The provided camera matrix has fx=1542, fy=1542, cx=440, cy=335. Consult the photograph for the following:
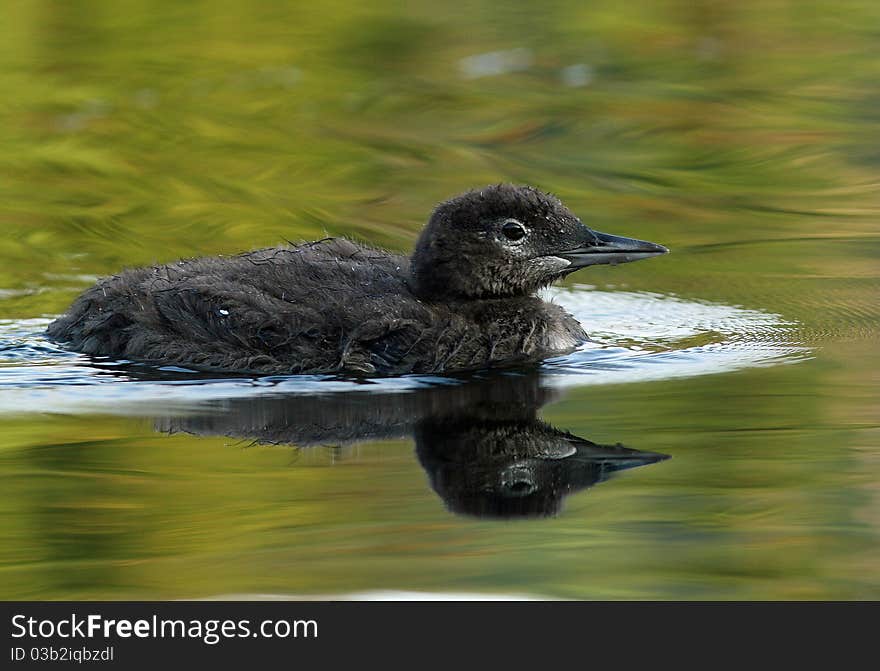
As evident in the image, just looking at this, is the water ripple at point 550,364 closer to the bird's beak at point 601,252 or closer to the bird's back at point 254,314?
the bird's back at point 254,314

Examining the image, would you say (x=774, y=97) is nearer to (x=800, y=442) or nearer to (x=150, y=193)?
(x=150, y=193)

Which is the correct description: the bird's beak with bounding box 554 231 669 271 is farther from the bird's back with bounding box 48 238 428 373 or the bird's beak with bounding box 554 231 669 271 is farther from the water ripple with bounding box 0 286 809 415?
the bird's back with bounding box 48 238 428 373

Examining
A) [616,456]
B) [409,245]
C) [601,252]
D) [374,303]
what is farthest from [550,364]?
[409,245]

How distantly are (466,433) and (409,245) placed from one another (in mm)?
4224

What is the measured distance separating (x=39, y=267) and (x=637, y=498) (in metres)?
6.08

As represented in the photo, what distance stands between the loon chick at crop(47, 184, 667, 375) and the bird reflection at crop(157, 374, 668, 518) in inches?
16.7

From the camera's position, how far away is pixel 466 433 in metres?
7.00

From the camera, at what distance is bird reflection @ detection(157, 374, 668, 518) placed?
6.16 m

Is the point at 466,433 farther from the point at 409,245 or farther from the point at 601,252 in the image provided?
the point at 409,245

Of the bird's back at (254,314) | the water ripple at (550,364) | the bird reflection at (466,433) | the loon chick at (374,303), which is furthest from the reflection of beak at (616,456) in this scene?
the bird's back at (254,314)

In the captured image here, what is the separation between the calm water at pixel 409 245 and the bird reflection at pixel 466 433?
0.07ft

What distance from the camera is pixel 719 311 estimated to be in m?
9.64

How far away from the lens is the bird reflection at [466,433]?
6.16 m

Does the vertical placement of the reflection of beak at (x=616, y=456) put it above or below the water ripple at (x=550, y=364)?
below
